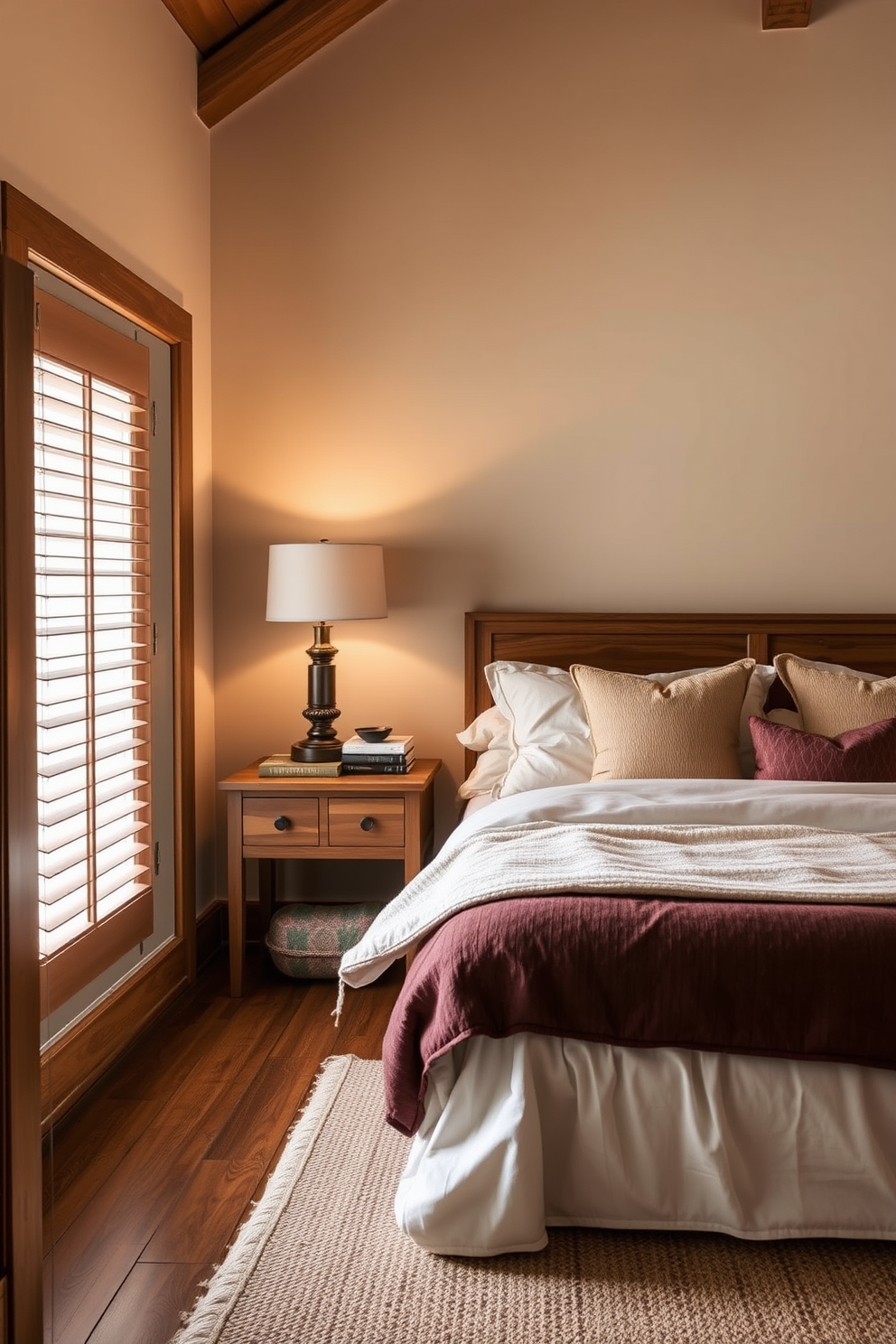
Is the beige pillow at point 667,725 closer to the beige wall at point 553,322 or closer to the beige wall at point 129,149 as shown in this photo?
the beige wall at point 553,322

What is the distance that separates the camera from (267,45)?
12.3 feet

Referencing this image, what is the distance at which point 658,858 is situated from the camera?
8.23ft

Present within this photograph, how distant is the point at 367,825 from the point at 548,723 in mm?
667

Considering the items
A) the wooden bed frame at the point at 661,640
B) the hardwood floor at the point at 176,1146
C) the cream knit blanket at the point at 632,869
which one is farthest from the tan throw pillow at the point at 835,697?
the hardwood floor at the point at 176,1146

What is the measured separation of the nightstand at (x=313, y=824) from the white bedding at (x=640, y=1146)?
1.41 m

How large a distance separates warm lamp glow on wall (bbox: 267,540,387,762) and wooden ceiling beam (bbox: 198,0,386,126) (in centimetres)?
159

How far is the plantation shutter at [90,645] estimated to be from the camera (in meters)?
2.55

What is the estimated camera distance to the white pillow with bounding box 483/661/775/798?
347 centimetres

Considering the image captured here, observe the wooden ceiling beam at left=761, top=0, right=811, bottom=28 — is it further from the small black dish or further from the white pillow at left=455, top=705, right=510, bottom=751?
the small black dish

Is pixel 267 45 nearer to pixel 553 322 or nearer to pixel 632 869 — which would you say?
pixel 553 322

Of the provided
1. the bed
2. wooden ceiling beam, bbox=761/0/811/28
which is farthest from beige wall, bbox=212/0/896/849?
the bed

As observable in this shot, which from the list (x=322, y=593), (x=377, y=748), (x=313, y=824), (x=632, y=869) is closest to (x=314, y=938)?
(x=313, y=824)

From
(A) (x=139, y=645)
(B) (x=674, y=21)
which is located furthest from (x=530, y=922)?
(B) (x=674, y=21)

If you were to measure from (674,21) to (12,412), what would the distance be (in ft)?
10.8
